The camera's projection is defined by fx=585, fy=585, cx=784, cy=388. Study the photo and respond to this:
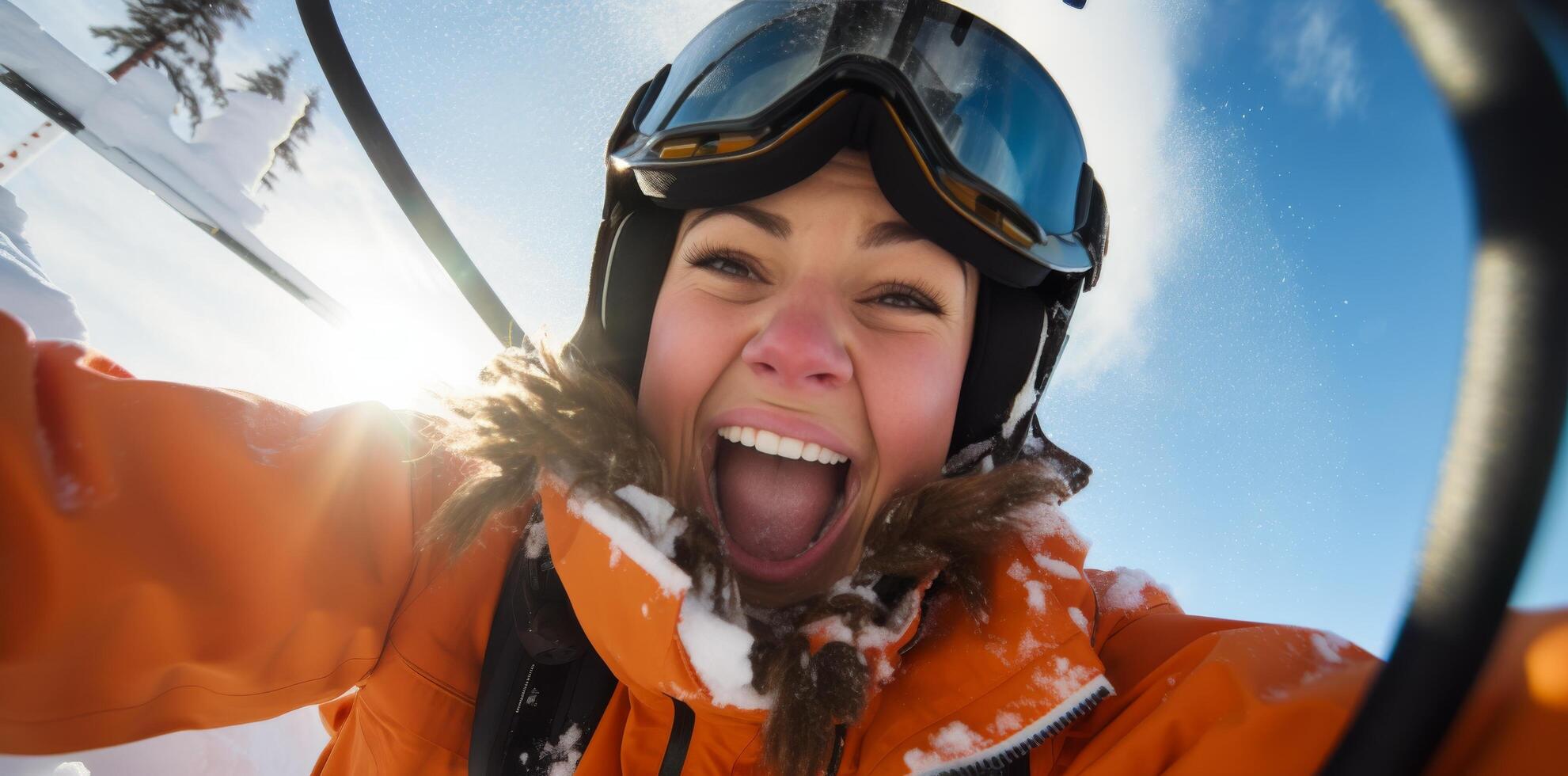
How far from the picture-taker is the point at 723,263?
160 centimetres

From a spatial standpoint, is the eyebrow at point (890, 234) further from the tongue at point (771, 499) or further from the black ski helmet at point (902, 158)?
the tongue at point (771, 499)

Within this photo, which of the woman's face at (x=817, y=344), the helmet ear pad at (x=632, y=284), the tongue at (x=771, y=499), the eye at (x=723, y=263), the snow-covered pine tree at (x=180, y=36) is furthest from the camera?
the snow-covered pine tree at (x=180, y=36)

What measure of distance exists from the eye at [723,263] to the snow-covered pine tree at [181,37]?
7.75m

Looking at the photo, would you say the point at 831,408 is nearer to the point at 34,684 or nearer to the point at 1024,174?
the point at 1024,174

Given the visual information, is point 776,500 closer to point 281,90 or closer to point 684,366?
point 684,366

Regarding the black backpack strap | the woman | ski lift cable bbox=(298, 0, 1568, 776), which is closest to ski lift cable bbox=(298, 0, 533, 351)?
the woman

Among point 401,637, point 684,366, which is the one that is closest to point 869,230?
point 684,366

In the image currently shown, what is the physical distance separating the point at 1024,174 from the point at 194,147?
7.42m

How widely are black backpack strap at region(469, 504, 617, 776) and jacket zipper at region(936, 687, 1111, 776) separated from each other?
0.76 metres

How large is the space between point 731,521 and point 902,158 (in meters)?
1.10

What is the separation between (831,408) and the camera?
143cm

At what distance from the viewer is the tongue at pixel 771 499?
65.5 inches

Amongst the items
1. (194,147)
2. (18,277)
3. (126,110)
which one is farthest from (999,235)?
(194,147)

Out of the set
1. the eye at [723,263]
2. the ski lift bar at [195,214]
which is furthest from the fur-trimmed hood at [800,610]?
the ski lift bar at [195,214]
